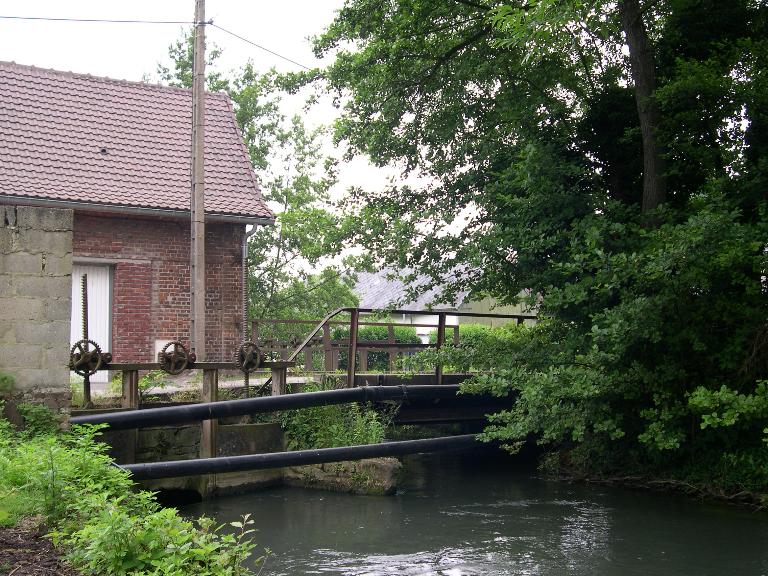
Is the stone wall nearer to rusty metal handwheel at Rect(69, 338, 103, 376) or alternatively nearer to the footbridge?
the footbridge

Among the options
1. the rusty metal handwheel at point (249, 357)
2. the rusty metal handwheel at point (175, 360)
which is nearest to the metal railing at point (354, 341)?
the rusty metal handwheel at point (249, 357)

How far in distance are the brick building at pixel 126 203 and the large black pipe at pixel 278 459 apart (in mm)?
6173

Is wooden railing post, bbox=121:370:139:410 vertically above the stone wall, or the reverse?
the stone wall

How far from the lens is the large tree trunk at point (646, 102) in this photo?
41.8ft

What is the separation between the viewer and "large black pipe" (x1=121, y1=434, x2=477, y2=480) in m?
8.99

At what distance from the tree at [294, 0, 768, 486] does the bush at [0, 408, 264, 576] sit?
6300mm

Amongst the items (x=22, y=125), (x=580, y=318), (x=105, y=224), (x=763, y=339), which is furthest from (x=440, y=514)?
(x=22, y=125)

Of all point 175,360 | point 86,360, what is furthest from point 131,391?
point 86,360

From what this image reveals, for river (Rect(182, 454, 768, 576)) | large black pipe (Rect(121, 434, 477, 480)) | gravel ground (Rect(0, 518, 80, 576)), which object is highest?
gravel ground (Rect(0, 518, 80, 576))

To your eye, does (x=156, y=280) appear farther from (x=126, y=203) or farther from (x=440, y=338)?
(x=440, y=338)

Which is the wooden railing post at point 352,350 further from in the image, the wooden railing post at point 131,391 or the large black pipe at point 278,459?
the wooden railing post at point 131,391

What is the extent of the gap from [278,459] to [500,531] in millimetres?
2604

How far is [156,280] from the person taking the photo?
16188 millimetres

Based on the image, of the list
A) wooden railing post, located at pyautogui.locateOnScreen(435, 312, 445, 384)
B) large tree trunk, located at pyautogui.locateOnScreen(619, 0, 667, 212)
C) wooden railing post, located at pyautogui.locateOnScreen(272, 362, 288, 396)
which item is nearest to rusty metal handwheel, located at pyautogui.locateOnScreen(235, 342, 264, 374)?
wooden railing post, located at pyautogui.locateOnScreen(272, 362, 288, 396)
